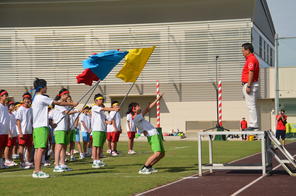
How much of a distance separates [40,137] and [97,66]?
3268 millimetres

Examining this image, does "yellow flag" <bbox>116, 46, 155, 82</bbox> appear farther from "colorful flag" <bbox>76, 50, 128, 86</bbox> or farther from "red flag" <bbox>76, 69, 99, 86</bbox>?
"red flag" <bbox>76, 69, 99, 86</bbox>

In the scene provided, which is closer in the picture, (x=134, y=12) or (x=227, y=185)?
(x=227, y=185)

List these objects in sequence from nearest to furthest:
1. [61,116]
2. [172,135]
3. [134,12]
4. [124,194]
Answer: [124,194] < [61,116] < [172,135] < [134,12]

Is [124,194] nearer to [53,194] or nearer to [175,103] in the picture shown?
[53,194]

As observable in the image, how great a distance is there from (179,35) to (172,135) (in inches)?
329

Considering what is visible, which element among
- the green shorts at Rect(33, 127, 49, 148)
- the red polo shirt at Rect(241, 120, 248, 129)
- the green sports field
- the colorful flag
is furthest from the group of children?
the red polo shirt at Rect(241, 120, 248, 129)

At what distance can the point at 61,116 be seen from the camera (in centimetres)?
1568

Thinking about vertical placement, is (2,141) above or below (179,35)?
below

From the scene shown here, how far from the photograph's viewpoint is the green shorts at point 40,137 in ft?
44.3

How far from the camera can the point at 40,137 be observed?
13.6 metres

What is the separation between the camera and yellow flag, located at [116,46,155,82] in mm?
16281

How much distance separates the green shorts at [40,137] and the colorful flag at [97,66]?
106 inches

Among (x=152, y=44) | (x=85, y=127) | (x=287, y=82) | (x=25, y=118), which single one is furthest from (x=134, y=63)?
(x=287, y=82)

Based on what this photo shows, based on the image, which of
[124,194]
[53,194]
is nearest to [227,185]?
[124,194]
